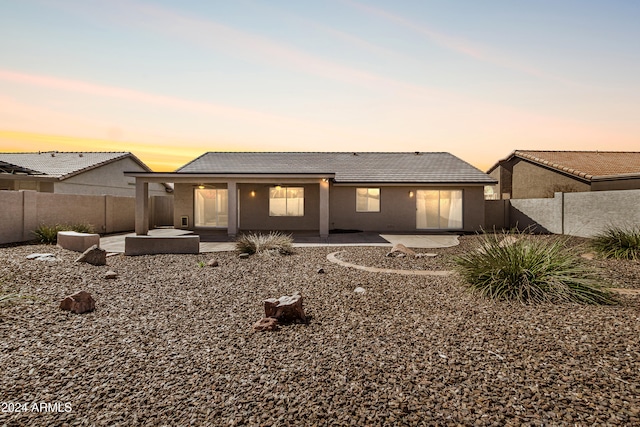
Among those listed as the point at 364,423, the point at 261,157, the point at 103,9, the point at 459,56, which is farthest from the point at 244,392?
the point at 261,157

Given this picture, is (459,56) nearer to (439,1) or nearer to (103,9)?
(439,1)

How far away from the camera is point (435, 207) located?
58.1 ft

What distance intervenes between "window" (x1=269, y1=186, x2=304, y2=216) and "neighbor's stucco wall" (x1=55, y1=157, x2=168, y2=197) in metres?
8.04

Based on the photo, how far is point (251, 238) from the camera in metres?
10.1

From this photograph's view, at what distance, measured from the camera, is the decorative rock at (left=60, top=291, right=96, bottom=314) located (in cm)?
486

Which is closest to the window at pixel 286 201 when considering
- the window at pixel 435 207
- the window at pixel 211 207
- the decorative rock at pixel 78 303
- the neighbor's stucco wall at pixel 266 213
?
the neighbor's stucco wall at pixel 266 213

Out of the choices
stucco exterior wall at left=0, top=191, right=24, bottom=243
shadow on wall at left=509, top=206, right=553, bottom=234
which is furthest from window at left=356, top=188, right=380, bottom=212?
A: stucco exterior wall at left=0, top=191, right=24, bottom=243

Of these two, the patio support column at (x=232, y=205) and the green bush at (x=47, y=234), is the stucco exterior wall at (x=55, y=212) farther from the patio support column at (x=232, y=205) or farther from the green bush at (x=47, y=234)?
the patio support column at (x=232, y=205)

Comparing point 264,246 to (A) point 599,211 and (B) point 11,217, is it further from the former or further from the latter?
(A) point 599,211

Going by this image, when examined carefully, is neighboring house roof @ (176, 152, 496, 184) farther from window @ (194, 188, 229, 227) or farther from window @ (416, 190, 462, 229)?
window @ (194, 188, 229, 227)

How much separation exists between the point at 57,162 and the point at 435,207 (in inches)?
939

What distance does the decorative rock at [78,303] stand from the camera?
16.0ft

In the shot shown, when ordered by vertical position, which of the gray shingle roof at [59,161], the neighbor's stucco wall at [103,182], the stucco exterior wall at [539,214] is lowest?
the stucco exterior wall at [539,214]

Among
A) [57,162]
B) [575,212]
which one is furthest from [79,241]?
[575,212]
